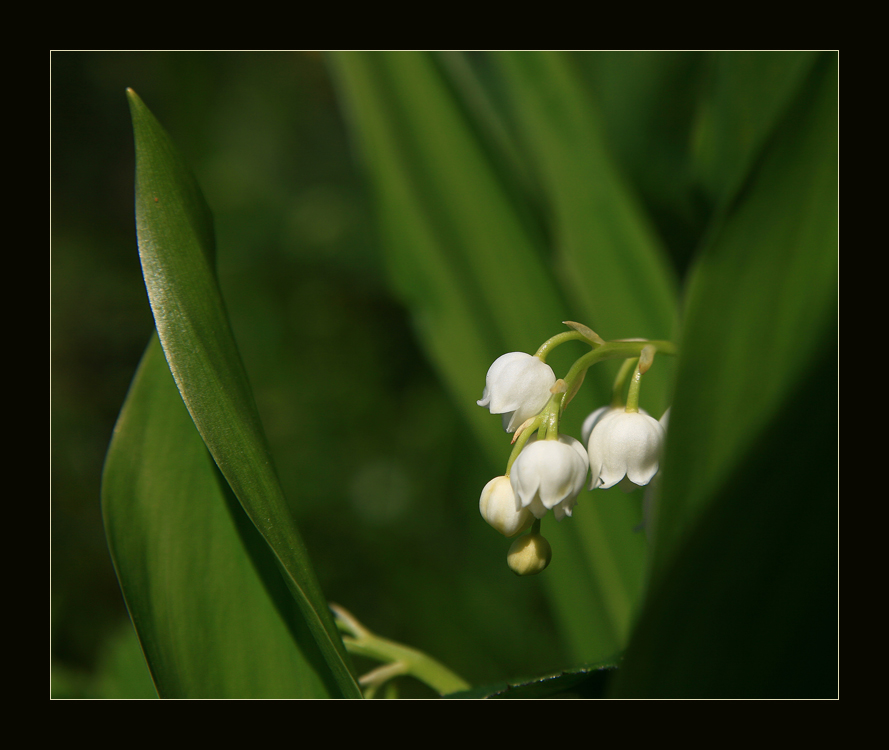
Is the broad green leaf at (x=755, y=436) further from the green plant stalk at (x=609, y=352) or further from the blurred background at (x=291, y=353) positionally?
the blurred background at (x=291, y=353)

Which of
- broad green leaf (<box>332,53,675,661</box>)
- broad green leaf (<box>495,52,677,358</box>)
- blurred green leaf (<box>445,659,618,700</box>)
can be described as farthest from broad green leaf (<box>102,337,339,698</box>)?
broad green leaf (<box>495,52,677,358</box>)

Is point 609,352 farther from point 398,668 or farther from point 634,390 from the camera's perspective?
point 398,668

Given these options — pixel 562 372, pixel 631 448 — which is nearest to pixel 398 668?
pixel 631 448

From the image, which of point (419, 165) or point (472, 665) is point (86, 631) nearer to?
point (472, 665)

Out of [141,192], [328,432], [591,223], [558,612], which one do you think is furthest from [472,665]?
[141,192]

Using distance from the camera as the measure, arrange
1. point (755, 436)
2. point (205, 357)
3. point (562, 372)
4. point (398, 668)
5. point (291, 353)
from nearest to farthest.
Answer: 1. point (755, 436)
2. point (205, 357)
3. point (398, 668)
4. point (562, 372)
5. point (291, 353)

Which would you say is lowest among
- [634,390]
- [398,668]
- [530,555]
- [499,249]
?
[398,668]

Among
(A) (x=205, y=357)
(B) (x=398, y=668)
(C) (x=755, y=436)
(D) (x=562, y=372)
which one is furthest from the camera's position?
(D) (x=562, y=372)

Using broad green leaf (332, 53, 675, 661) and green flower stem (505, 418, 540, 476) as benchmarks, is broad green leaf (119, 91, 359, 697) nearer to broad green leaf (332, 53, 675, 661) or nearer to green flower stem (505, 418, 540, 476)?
green flower stem (505, 418, 540, 476)

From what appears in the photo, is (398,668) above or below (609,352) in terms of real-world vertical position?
below
